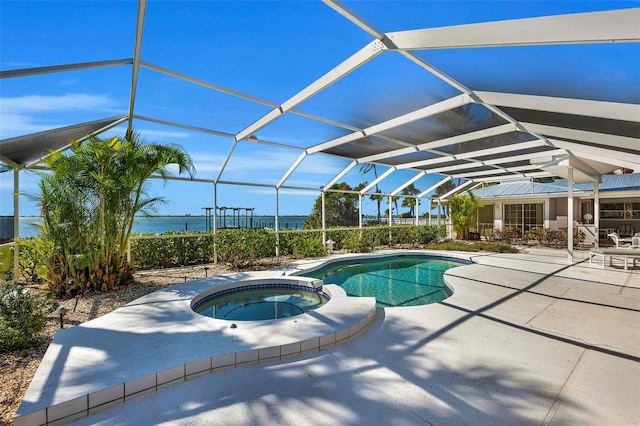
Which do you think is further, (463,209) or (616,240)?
(463,209)

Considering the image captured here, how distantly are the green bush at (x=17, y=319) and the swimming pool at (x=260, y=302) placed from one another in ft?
7.45

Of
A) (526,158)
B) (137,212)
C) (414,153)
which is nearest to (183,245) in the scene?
(137,212)

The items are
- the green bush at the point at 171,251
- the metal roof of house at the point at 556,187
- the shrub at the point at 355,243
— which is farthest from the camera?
the metal roof of house at the point at 556,187

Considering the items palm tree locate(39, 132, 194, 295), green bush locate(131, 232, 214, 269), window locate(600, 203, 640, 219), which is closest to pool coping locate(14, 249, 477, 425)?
palm tree locate(39, 132, 194, 295)

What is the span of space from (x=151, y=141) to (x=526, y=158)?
12.4 m

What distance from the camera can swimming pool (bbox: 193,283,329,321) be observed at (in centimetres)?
582

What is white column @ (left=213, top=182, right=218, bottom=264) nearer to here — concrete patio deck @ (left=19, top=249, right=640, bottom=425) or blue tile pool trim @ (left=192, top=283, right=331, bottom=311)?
blue tile pool trim @ (left=192, top=283, right=331, bottom=311)

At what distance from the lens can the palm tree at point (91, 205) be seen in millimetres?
5977

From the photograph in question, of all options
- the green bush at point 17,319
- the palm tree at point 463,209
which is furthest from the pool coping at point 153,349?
the palm tree at point 463,209

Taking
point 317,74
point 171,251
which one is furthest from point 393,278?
point 171,251

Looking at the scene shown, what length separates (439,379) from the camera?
10.3 ft

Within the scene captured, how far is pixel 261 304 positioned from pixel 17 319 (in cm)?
382

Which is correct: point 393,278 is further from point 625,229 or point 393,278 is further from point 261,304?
point 625,229

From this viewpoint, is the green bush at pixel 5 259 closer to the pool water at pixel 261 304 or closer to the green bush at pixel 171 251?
the green bush at pixel 171 251
